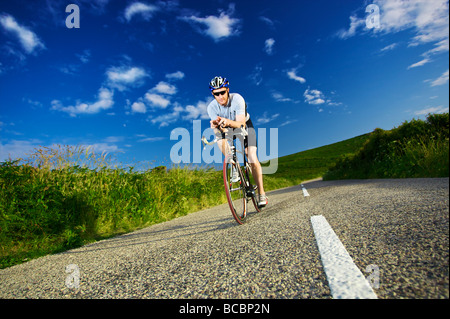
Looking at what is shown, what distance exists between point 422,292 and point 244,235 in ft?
6.67

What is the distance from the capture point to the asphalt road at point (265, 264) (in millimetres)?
1425

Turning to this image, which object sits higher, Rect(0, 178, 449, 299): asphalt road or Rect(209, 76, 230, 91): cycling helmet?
Rect(209, 76, 230, 91): cycling helmet

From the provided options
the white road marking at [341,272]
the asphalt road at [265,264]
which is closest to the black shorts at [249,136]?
the asphalt road at [265,264]

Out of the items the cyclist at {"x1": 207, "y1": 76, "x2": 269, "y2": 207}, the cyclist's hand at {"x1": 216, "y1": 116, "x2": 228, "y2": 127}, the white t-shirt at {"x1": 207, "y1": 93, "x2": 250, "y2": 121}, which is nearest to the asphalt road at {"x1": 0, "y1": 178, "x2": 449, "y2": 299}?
the cyclist's hand at {"x1": 216, "y1": 116, "x2": 228, "y2": 127}

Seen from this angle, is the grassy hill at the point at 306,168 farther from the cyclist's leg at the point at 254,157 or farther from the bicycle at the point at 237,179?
the bicycle at the point at 237,179

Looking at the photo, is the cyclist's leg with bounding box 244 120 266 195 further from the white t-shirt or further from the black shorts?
the white t-shirt

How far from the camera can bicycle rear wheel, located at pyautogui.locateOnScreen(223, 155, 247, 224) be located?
415cm

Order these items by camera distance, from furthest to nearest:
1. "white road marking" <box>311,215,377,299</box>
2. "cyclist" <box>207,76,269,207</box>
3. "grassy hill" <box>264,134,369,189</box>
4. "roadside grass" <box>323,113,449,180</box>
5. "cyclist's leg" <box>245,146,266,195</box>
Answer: "grassy hill" <box>264,134,369,189</box> < "roadside grass" <box>323,113,449,180</box> < "cyclist's leg" <box>245,146,266,195</box> < "cyclist" <box>207,76,269,207</box> < "white road marking" <box>311,215,377,299</box>

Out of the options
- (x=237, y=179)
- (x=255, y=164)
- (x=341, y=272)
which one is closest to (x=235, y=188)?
(x=237, y=179)

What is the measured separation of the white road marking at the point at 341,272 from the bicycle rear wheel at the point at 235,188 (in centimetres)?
194

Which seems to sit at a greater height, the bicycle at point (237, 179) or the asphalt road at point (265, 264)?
the bicycle at point (237, 179)

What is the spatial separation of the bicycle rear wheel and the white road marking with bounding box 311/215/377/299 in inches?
76.2

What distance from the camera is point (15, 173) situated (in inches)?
193

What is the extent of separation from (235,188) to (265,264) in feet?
8.98
